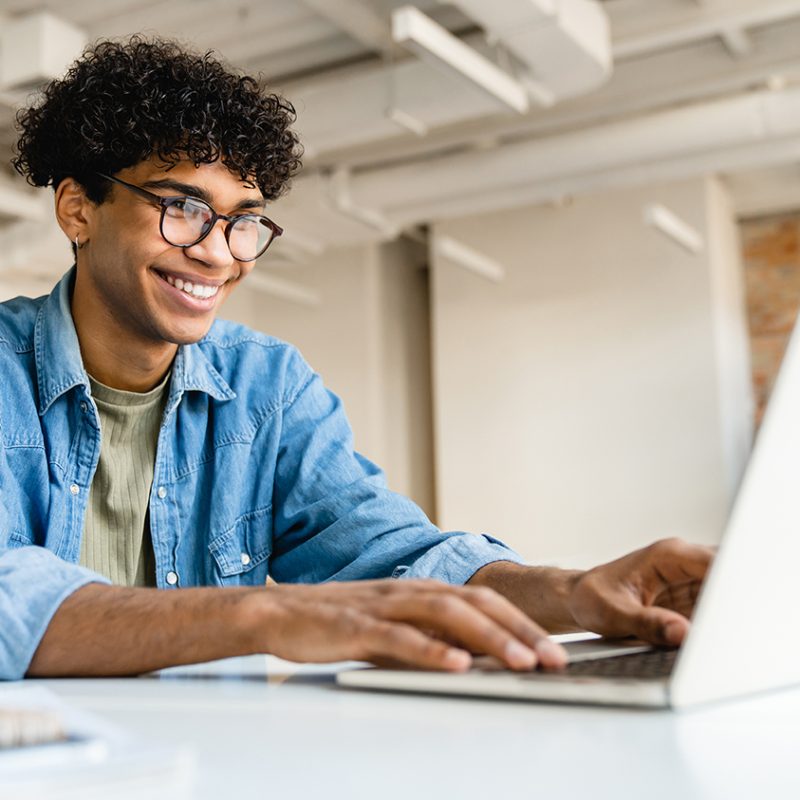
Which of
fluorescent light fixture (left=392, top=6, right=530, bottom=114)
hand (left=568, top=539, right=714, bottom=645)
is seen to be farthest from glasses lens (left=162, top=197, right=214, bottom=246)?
fluorescent light fixture (left=392, top=6, right=530, bottom=114)

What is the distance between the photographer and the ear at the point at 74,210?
64.8 inches

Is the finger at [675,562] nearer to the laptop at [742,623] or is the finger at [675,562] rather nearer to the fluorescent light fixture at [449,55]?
the laptop at [742,623]

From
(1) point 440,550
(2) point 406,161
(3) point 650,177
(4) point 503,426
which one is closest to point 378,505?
(1) point 440,550

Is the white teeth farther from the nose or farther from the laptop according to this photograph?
the laptop

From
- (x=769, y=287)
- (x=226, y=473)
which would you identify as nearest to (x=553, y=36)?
(x=226, y=473)

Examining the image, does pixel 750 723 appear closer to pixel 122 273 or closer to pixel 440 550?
pixel 440 550

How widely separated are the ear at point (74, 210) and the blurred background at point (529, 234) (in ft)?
6.97

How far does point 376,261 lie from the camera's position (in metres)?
8.05

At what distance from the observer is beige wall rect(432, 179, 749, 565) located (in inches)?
263

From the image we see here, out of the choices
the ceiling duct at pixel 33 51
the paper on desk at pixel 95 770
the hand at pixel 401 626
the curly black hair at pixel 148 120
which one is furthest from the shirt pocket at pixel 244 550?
the ceiling duct at pixel 33 51

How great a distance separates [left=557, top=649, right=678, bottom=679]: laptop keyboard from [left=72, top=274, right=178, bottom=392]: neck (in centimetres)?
94

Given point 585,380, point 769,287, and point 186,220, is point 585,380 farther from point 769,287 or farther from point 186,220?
point 186,220

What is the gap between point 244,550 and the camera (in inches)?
59.1

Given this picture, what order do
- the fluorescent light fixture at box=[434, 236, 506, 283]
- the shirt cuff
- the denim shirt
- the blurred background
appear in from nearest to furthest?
the shirt cuff
the denim shirt
the blurred background
the fluorescent light fixture at box=[434, 236, 506, 283]
